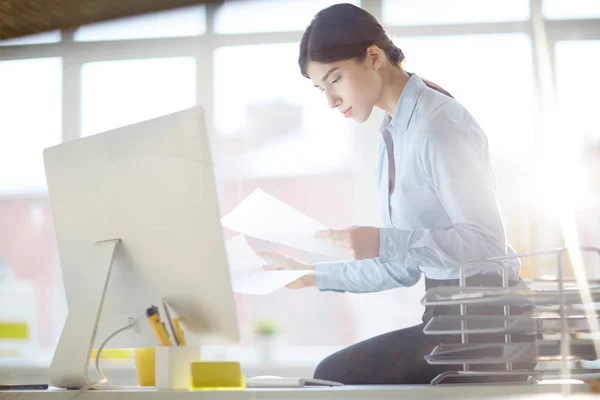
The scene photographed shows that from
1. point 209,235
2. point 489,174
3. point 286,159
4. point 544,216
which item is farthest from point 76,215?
point 544,216

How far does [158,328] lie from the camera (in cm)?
96

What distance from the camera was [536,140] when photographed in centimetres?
317

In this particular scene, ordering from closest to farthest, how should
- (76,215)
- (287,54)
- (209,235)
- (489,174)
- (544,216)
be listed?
(209,235)
(76,215)
(489,174)
(544,216)
(287,54)

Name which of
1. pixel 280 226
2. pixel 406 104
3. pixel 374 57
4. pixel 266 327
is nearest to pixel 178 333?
pixel 280 226

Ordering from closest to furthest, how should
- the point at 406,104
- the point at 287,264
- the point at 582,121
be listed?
1. the point at 287,264
2. the point at 406,104
3. the point at 582,121

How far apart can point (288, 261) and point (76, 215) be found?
508 millimetres

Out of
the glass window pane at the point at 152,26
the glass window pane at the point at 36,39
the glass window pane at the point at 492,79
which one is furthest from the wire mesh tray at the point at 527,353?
the glass window pane at the point at 36,39

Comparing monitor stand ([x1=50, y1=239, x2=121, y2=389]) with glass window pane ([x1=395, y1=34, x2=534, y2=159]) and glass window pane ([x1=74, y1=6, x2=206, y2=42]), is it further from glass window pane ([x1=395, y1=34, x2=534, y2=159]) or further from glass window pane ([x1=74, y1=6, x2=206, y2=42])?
glass window pane ([x1=74, y1=6, x2=206, y2=42])

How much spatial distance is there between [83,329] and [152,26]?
272 cm

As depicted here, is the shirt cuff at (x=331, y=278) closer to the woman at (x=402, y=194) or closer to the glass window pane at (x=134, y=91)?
the woman at (x=402, y=194)

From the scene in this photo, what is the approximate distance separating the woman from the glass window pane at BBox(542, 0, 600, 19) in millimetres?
1827

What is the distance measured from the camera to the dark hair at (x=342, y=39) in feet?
5.32

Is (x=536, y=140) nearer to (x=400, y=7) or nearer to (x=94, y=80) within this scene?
(x=400, y=7)

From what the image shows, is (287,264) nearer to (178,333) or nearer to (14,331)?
(178,333)
